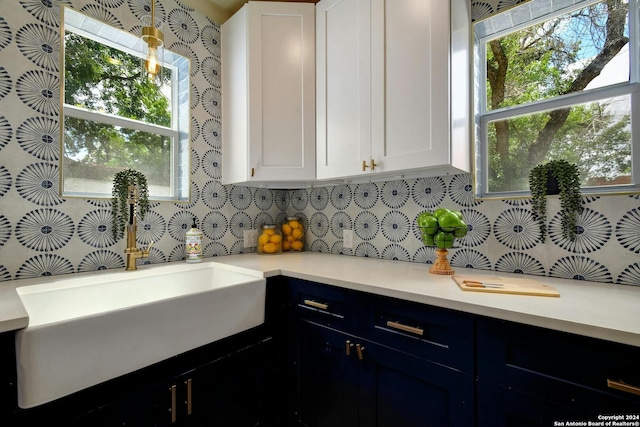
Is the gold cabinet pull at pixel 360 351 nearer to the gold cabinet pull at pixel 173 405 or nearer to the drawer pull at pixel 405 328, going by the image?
the drawer pull at pixel 405 328

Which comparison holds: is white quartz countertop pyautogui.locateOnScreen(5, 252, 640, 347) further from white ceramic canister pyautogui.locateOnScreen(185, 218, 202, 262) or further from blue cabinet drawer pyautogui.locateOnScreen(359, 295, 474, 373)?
white ceramic canister pyautogui.locateOnScreen(185, 218, 202, 262)

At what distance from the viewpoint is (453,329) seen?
0.93 metres

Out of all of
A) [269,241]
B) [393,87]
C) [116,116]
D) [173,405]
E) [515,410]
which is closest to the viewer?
[515,410]

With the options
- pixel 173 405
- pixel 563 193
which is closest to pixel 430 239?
pixel 563 193

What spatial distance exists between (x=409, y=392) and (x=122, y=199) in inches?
60.9

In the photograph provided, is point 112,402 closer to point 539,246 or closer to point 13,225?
point 13,225

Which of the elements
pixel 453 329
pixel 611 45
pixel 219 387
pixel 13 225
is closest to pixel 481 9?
pixel 611 45

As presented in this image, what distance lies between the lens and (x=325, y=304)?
1289 mm

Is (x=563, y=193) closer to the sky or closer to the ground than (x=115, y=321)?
closer to the sky

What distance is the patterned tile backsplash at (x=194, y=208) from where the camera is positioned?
4.00 ft

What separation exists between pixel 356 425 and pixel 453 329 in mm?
613

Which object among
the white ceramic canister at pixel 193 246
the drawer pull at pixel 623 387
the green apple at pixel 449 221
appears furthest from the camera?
the white ceramic canister at pixel 193 246

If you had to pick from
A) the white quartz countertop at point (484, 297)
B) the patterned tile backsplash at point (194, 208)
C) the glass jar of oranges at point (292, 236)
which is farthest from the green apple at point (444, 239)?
the glass jar of oranges at point (292, 236)

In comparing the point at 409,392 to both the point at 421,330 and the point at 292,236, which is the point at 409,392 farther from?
the point at 292,236
